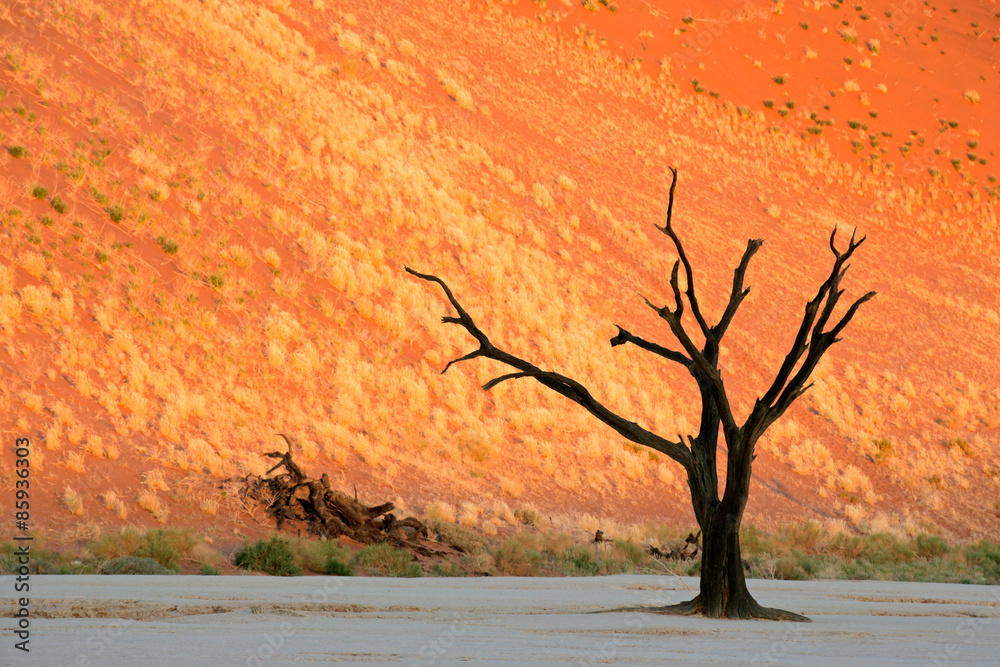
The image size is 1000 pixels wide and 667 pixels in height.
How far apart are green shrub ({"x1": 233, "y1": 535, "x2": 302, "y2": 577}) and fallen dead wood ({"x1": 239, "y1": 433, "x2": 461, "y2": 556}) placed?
8.19 ft

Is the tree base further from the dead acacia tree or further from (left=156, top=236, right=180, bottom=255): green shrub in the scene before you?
(left=156, top=236, right=180, bottom=255): green shrub

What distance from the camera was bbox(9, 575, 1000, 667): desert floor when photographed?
7.46 m

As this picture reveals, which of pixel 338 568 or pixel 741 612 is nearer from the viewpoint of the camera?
pixel 741 612

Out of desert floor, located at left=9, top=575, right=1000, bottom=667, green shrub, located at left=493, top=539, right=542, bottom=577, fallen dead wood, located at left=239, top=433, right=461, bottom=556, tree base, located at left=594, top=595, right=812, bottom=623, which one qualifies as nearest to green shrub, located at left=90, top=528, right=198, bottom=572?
desert floor, located at left=9, top=575, right=1000, bottom=667

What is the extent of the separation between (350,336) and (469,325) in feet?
56.0

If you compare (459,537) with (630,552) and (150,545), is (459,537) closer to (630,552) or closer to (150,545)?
(630,552)

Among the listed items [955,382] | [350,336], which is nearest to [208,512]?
[350,336]

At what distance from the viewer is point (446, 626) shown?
972 centimetres

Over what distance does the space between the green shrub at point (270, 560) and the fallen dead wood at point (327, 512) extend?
8.19ft

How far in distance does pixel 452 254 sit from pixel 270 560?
18.1m

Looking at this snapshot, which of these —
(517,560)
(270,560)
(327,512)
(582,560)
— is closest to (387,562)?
(270,560)

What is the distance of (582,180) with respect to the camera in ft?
136

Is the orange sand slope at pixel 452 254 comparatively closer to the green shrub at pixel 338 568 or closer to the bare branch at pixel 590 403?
the green shrub at pixel 338 568

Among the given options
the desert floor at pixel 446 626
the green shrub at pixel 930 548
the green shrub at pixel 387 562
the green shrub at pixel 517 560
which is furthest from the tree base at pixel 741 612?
the green shrub at pixel 930 548
